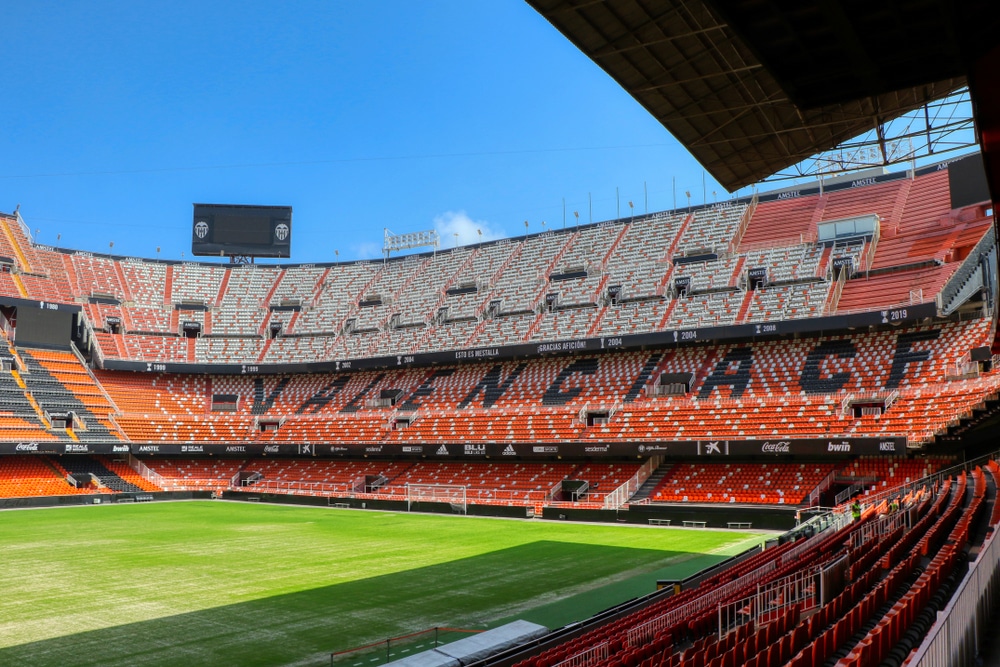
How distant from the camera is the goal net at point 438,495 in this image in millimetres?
39906

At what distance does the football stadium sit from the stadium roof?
0.24ft

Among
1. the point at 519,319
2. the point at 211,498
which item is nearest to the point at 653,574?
the point at 519,319

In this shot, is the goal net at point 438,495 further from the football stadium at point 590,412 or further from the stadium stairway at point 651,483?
the stadium stairway at point 651,483

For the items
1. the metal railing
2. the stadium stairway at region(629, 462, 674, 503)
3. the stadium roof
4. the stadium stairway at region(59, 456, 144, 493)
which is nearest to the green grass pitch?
the stadium stairway at region(629, 462, 674, 503)

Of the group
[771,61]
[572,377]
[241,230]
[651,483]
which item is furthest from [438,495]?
[771,61]

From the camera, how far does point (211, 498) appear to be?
50000 millimetres

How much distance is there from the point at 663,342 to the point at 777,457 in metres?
8.78

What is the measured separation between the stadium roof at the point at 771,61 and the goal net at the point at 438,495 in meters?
26.2

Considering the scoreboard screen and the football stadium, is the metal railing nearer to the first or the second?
the football stadium

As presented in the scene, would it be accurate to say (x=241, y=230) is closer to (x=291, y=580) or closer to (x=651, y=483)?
(x=651, y=483)

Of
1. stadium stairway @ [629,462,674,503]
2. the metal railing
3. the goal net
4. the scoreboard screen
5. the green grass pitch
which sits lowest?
the green grass pitch

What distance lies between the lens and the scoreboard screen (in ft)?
213

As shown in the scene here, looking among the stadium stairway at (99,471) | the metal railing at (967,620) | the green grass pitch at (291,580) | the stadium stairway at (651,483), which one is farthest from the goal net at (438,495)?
the metal railing at (967,620)

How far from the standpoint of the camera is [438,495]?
43188mm
